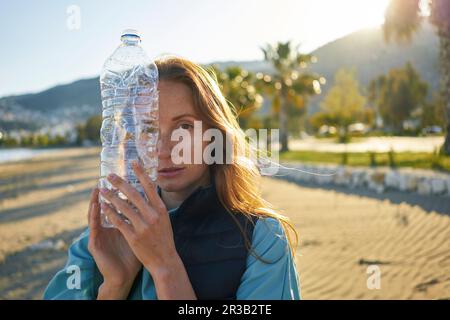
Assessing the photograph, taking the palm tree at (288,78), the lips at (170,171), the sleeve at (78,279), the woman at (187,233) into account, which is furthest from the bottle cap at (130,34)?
the palm tree at (288,78)

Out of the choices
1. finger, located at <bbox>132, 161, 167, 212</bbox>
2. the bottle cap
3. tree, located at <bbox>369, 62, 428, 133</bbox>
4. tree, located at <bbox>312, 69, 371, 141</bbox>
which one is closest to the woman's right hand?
finger, located at <bbox>132, 161, 167, 212</bbox>

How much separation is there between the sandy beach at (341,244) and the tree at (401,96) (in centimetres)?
4142

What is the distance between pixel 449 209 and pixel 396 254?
3221mm

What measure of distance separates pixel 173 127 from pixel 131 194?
579 mm

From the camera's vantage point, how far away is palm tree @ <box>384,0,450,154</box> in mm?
15703

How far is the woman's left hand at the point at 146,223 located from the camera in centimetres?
150

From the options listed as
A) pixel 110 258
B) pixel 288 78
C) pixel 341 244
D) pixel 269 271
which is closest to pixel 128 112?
pixel 110 258

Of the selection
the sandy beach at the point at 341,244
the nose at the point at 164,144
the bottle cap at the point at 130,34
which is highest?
the bottle cap at the point at 130,34

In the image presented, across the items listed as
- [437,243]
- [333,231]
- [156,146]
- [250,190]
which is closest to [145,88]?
[156,146]

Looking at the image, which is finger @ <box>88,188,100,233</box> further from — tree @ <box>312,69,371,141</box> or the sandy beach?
tree @ <box>312,69,371,141</box>

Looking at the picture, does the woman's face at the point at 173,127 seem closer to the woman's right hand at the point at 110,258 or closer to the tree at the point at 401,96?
the woman's right hand at the point at 110,258

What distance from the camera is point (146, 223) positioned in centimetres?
151

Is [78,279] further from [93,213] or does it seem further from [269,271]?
[269,271]
